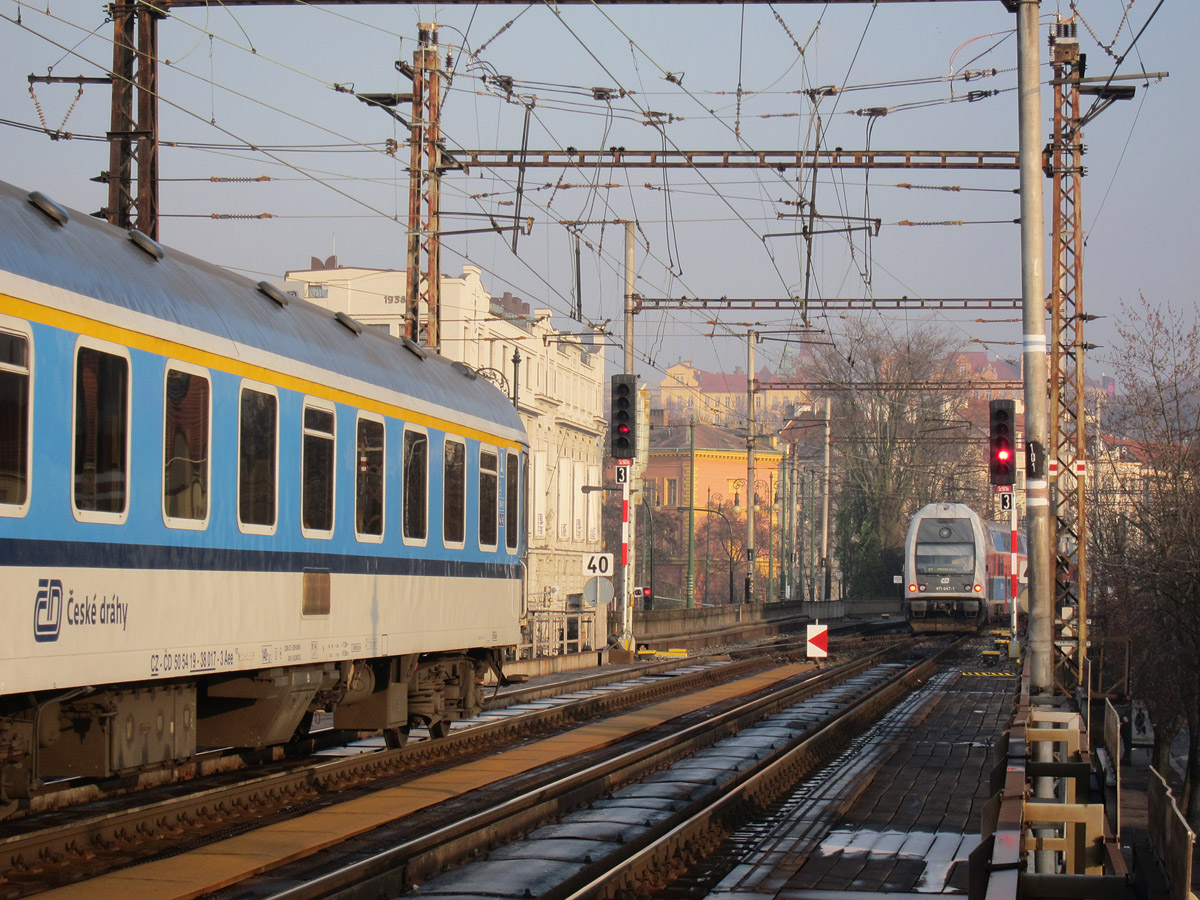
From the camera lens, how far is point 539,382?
5850 centimetres

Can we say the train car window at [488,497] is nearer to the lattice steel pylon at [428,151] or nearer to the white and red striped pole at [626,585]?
the lattice steel pylon at [428,151]

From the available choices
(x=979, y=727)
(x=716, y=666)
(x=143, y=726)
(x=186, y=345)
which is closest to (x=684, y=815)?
(x=143, y=726)

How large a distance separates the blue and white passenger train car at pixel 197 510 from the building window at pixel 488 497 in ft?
1.48

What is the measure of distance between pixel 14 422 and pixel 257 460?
2.86 metres

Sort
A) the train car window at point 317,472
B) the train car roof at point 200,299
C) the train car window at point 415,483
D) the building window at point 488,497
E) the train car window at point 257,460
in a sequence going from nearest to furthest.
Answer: the train car roof at point 200,299 → the train car window at point 257,460 → the train car window at point 317,472 → the train car window at point 415,483 → the building window at point 488,497

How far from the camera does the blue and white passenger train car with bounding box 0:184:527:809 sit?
787cm

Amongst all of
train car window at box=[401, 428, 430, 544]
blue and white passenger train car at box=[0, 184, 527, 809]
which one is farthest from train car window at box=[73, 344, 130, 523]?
train car window at box=[401, 428, 430, 544]

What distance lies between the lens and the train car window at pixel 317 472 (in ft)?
36.6

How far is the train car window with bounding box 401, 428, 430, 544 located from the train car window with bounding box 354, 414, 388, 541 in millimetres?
556

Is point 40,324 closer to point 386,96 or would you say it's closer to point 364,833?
point 364,833

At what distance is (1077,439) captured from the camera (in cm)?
2319

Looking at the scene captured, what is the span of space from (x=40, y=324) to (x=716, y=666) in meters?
22.7

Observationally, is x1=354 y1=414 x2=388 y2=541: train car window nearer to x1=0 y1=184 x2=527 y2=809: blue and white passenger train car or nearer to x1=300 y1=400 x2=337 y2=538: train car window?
x1=0 y1=184 x2=527 y2=809: blue and white passenger train car

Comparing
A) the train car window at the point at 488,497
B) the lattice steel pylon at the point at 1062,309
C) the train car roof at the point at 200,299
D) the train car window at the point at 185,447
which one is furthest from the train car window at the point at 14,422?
the lattice steel pylon at the point at 1062,309
